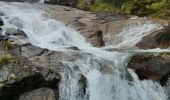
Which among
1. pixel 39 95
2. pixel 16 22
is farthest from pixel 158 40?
pixel 39 95

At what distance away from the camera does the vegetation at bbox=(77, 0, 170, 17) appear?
813 inches

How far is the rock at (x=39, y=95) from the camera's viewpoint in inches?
408

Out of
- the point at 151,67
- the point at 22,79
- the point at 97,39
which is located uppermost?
the point at 22,79

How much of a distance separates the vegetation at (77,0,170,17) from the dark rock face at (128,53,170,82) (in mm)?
7659

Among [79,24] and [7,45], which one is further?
[79,24]

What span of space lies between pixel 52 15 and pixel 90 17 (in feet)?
6.48

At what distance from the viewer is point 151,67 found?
40.6 feet

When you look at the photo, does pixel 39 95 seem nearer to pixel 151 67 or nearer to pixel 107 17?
pixel 151 67

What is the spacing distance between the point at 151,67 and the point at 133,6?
1013 centimetres

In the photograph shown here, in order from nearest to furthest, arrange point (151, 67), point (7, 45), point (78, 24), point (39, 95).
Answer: point (39, 95) → point (151, 67) → point (7, 45) → point (78, 24)

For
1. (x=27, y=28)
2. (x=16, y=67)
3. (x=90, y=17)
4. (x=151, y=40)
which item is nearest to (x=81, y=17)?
(x=90, y=17)

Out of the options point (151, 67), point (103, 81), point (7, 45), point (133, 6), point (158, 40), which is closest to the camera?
point (103, 81)

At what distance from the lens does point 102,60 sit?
1259 cm

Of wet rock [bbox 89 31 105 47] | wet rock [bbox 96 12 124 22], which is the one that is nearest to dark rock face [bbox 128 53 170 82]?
wet rock [bbox 89 31 105 47]
